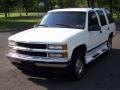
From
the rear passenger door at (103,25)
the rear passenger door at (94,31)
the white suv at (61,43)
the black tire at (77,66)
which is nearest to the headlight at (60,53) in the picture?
the white suv at (61,43)

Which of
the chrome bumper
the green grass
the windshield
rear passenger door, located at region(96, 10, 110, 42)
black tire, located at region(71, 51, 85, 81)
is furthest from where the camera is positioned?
the green grass

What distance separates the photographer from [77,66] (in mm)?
7695

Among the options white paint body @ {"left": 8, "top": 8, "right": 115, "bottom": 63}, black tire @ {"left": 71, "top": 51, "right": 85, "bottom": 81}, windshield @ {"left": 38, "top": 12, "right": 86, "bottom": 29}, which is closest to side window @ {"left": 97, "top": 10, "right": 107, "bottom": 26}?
white paint body @ {"left": 8, "top": 8, "right": 115, "bottom": 63}

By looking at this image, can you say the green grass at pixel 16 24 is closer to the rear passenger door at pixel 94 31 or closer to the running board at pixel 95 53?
the running board at pixel 95 53

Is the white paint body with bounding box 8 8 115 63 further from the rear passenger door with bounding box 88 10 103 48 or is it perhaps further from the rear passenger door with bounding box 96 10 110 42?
the rear passenger door with bounding box 96 10 110 42

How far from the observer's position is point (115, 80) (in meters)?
7.79

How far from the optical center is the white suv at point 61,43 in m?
7.11

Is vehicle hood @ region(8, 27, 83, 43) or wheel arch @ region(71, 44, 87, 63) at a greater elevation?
vehicle hood @ region(8, 27, 83, 43)

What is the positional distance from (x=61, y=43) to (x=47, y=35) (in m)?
0.69

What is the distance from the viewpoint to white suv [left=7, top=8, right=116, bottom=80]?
7.11 meters

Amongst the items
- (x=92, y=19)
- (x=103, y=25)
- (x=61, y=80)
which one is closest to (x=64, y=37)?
(x=61, y=80)

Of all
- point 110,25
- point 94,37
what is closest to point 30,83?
point 94,37

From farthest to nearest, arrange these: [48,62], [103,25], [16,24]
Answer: [16,24]
[103,25]
[48,62]

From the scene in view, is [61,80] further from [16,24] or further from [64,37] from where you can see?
[16,24]
